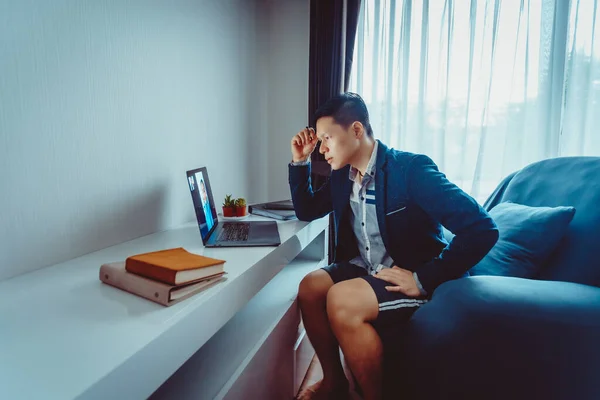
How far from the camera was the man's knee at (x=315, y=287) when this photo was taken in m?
1.31

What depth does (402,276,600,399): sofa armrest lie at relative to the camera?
0.87 m

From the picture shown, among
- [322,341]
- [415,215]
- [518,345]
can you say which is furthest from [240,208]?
[518,345]

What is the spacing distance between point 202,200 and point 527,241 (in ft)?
3.68

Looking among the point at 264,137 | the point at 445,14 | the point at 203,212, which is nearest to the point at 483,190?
the point at 445,14

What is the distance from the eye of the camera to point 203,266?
33.0 inches

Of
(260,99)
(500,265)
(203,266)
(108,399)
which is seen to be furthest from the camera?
(260,99)

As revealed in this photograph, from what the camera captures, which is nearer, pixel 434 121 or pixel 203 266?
pixel 203 266

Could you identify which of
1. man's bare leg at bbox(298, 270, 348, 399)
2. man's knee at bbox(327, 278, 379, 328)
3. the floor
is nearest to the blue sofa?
man's knee at bbox(327, 278, 379, 328)

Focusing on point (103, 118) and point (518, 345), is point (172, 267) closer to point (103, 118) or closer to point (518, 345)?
point (103, 118)

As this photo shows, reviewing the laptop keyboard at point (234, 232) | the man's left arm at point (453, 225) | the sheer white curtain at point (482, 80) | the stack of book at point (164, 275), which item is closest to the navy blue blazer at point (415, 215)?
the man's left arm at point (453, 225)

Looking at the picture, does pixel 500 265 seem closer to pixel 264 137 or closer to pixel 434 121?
pixel 434 121

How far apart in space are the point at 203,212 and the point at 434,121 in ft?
5.04

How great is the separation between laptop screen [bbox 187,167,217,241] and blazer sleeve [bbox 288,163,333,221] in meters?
0.34

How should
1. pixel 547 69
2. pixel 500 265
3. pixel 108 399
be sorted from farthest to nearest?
1. pixel 547 69
2. pixel 500 265
3. pixel 108 399
